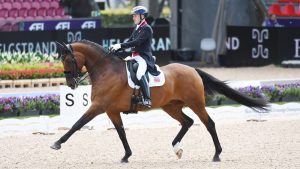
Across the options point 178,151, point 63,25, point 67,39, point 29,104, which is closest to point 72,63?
point 178,151

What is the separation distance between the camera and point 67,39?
25.1 meters

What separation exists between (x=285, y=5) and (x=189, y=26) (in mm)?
3254

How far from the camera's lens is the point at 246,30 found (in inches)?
1102

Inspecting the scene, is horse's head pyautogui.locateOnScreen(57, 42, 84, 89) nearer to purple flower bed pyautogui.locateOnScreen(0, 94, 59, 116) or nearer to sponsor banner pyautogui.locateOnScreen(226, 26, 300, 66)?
purple flower bed pyautogui.locateOnScreen(0, 94, 59, 116)

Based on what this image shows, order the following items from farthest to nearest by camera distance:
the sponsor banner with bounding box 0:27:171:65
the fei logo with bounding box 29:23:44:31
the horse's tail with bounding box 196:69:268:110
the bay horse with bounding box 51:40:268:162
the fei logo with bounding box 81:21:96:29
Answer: the fei logo with bounding box 81:21:96:29
the fei logo with bounding box 29:23:44:31
the sponsor banner with bounding box 0:27:171:65
the horse's tail with bounding box 196:69:268:110
the bay horse with bounding box 51:40:268:162

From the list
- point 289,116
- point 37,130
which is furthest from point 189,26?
point 37,130

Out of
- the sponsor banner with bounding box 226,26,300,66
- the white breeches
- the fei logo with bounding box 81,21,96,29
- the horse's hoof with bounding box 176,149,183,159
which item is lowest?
the sponsor banner with bounding box 226,26,300,66

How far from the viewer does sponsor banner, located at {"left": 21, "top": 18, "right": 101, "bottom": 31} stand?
2694 cm

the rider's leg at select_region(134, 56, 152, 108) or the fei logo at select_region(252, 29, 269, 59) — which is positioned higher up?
the rider's leg at select_region(134, 56, 152, 108)

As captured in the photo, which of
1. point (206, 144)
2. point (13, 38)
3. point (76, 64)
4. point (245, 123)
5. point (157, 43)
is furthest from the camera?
point (157, 43)

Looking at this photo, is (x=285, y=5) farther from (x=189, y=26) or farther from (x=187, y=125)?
(x=187, y=125)

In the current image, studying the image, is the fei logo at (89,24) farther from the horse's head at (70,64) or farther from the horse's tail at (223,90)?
the horse's head at (70,64)

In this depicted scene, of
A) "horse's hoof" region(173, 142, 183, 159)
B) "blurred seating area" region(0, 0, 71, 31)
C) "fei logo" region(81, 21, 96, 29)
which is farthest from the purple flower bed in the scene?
"fei logo" region(81, 21, 96, 29)

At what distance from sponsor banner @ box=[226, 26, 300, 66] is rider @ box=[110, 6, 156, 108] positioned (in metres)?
15.0
